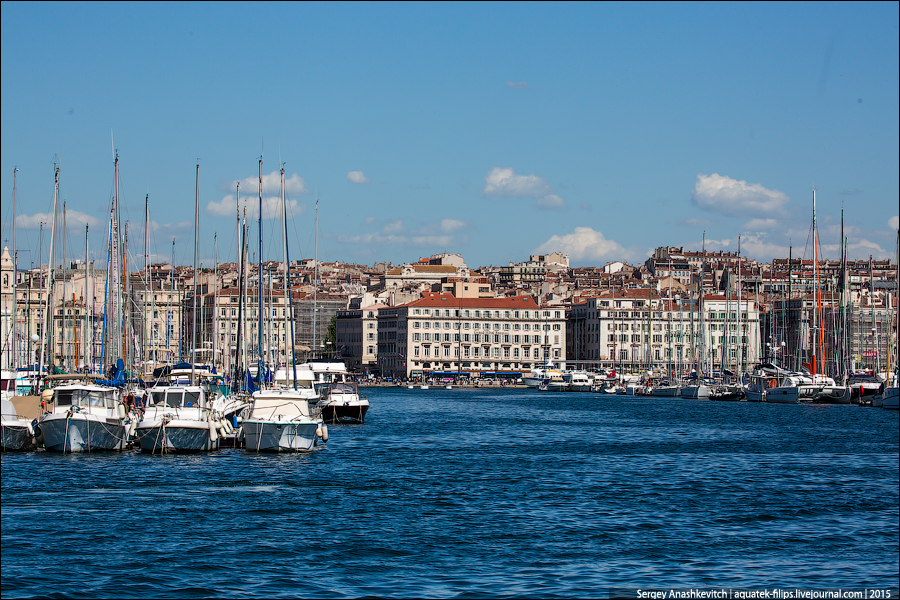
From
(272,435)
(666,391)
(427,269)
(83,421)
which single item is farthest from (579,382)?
→ (83,421)

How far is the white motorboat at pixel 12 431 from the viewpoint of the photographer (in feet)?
83.4

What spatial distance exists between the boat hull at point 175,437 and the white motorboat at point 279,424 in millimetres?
975

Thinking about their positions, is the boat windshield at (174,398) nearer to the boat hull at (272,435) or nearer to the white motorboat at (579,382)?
the boat hull at (272,435)

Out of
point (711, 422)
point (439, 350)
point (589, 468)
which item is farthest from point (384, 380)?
point (589, 468)

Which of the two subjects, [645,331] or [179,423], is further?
[645,331]

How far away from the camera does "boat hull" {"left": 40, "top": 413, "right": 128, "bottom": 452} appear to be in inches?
Answer: 992

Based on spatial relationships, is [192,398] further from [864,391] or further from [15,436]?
[864,391]

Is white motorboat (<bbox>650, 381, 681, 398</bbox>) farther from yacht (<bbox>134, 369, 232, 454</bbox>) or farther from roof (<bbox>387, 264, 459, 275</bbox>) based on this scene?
roof (<bbox>387, 264, 459, 275</bbox>)

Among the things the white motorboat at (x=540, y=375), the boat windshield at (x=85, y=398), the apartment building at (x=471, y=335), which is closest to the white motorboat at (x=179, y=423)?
the boat windshield at (x=85, y=398)

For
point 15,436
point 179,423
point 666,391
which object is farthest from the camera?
point 666,391

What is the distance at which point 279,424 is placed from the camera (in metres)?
26.3

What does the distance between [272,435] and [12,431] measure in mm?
5398

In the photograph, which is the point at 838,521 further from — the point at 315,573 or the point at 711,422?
the point at 711,422

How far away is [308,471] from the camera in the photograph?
24.0m
